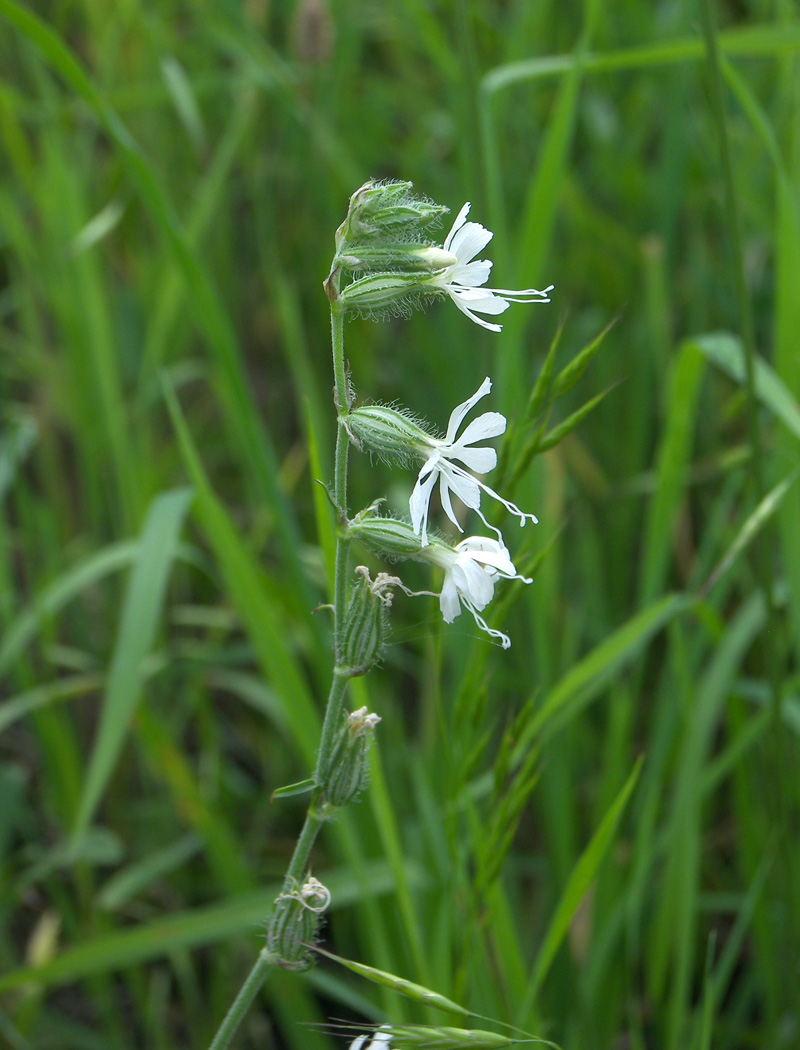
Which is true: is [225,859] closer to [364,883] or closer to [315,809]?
[364,883]

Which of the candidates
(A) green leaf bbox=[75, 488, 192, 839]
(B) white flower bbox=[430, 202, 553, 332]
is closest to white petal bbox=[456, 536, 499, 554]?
(B) white flower bbox=[430, 202, 553, 332]

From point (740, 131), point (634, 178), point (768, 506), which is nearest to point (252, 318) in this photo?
point (634, 178)

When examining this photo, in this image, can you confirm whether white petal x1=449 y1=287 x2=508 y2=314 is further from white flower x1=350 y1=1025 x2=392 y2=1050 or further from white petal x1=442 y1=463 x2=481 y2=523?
white flower x1=350 y1=1025 x2=392 y2=1050

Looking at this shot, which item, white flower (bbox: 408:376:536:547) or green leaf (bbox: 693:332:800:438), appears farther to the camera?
green leaf (bbox: 693:332:800:438)

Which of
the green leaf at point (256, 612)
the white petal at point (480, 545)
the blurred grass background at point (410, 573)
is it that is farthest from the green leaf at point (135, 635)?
the white petal at point (480, 545)

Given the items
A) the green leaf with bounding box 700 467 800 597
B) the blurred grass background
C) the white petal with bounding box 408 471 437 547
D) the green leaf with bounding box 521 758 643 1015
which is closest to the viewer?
the white petal with bounding box 408 471 437 547

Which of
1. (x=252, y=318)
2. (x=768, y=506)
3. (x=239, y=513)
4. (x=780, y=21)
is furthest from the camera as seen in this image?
(x=252, y=318)

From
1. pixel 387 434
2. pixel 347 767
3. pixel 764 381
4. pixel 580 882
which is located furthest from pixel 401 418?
pixel 764 381
